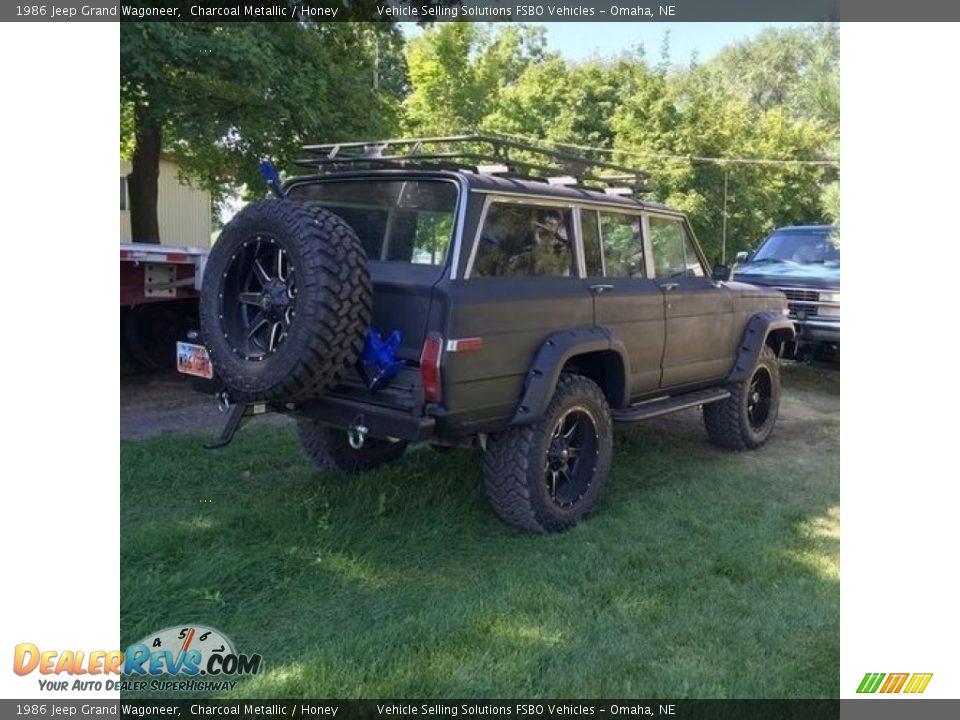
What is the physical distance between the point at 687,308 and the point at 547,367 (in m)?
1.85

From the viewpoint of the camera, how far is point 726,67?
116ft

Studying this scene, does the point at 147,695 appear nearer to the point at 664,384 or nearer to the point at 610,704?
the point at 610,704

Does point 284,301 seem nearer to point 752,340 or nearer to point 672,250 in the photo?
point 672,250

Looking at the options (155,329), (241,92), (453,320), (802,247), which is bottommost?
(155,329)

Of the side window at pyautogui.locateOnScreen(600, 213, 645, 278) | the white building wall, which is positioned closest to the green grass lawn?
the side window at pyautogui.locateOnScreen(600, 213, 645, 278)

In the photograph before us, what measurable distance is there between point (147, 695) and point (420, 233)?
2.55m

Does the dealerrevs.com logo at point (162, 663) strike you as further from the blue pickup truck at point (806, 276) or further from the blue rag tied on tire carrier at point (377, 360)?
the blue pickup truck at point (806, 276)

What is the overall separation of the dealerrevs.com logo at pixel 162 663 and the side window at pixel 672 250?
3.76 metres

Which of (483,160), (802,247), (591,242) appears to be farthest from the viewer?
(802,247)

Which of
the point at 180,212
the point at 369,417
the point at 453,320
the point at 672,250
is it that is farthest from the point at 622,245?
the point at 180,212

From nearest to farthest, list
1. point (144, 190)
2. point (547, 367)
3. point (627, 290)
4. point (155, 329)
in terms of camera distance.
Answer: point (547, 367) < point (627, 290) < point (155, 329) < point (144, 190)

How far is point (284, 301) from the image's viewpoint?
402cm

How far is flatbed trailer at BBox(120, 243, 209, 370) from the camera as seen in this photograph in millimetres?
7199

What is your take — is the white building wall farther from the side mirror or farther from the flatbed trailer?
the side mirror
